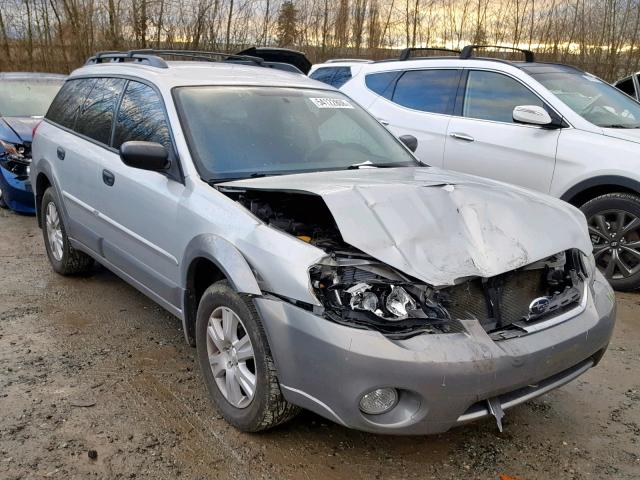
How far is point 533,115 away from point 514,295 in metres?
3.05

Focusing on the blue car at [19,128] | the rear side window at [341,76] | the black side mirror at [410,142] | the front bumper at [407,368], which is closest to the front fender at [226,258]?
the front bumper at [407,368]

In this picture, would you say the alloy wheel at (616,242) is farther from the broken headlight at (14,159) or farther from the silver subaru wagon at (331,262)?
the broken headlight at (14,159)

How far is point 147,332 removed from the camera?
4.01m

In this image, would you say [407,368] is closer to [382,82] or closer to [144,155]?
[144,155]

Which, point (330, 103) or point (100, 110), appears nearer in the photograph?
point (330, 103)

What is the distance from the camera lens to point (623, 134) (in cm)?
498

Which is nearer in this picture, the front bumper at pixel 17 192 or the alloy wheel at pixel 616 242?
the alloy wheel at pixel 616 242

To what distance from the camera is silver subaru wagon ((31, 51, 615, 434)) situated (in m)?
2.33

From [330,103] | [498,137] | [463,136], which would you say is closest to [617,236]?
[498,137]

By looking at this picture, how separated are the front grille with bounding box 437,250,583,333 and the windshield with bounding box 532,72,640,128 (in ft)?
9.75

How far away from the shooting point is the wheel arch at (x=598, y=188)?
476 centimetres

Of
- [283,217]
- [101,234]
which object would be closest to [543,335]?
[283,217]

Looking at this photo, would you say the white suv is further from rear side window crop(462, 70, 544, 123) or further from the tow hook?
the tow hook

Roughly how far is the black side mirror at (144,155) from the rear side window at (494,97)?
11.9 ft
